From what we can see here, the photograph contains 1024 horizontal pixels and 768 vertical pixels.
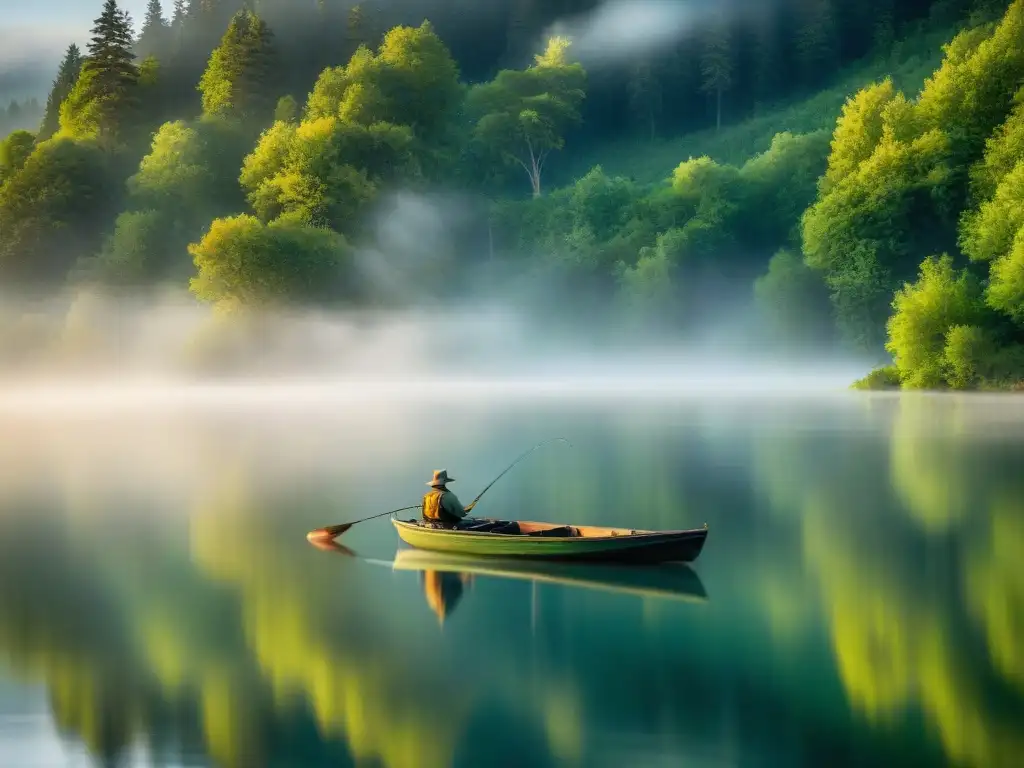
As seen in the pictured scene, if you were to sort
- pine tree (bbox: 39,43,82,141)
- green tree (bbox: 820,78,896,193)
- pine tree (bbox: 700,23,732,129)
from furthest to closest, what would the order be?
pine tree (bbox: 39,43,82,141), pine tree (bbox: 700,23,732,129), green tree (bbox: 820,78,896,193)

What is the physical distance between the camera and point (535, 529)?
23.5 metres

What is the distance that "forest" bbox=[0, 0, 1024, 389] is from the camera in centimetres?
7106

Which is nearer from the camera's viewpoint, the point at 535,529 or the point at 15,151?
the point at 535,529

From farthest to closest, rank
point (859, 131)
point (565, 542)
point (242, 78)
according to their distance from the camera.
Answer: point (242, 78) < point (859, 131) < point (565, 542)

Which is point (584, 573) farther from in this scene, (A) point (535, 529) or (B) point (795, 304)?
(B) point (795, 304)

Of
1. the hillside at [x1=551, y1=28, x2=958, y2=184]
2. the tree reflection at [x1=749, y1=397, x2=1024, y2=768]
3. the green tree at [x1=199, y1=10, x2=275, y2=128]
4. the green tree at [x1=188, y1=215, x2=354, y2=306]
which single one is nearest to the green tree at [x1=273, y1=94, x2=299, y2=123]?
the green tree at [x1=199, y1=10, x2=275, y2=128]

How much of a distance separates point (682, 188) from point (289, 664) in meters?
87.5

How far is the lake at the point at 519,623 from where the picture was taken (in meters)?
13.5

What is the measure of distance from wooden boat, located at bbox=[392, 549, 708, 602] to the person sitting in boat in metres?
0.66

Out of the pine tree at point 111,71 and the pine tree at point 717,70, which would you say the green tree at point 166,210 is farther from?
the pine tree at point 717,70

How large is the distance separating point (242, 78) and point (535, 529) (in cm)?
9962

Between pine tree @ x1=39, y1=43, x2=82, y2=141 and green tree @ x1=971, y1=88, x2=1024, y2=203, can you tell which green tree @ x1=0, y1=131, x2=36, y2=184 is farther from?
green tree @ x1=971, y1=88, x2=1024, y2=203

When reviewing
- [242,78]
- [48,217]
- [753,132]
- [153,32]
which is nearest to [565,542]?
[48,217]

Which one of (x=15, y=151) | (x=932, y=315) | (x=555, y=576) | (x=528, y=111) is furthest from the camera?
(x=528, y=111)
